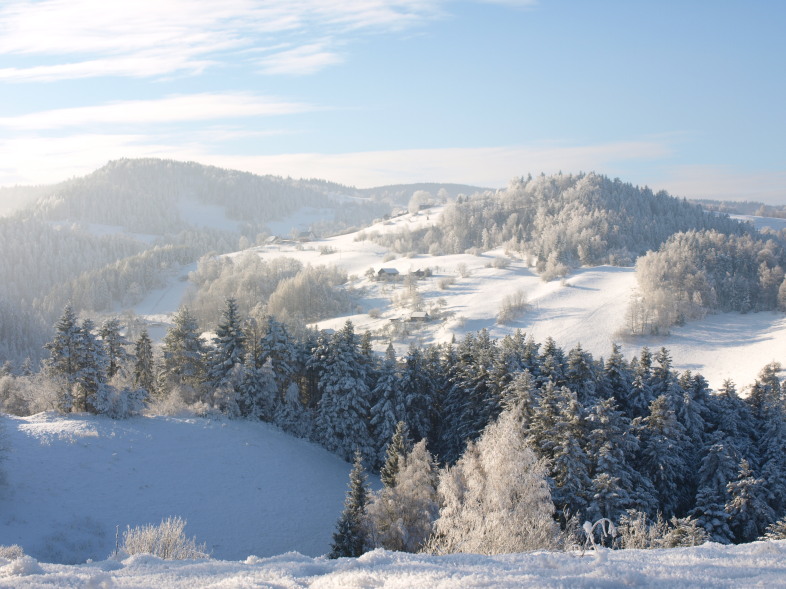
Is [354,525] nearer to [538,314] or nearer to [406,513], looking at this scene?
[406,513]

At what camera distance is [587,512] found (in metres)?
26.4

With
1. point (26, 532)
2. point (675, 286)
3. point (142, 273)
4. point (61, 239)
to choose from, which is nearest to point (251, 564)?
point (26, 532)

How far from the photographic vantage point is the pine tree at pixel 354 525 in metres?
23.7

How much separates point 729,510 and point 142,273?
131 m

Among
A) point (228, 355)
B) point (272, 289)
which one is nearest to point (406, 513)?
point (228, 355)

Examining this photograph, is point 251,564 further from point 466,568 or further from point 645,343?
point 645,343

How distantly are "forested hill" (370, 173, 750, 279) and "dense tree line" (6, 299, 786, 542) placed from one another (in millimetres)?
74548

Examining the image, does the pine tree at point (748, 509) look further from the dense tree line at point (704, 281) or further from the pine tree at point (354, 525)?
the dense tree line at point (704, 281)

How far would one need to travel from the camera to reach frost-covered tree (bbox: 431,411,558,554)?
17297 mm

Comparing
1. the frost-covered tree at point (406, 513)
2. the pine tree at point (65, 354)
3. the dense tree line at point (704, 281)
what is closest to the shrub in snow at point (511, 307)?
the dense tree line at point (704, 281)

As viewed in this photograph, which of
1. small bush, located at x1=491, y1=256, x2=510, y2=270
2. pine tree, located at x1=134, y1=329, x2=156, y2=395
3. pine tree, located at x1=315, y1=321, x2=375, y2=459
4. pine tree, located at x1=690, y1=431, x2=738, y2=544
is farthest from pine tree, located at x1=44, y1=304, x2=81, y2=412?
small bush, located at x1=491, y1=256, x2=510, y2=270

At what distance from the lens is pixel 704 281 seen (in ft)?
306

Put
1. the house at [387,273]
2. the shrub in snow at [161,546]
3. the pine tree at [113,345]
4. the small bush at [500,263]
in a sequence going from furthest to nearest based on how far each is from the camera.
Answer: the house at [387,273] < the small bush at [500,263] < the pine tree at [113,345] < the shrub in snow at [161,546]

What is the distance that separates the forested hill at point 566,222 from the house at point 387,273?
24.7 meters
